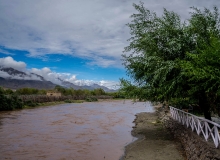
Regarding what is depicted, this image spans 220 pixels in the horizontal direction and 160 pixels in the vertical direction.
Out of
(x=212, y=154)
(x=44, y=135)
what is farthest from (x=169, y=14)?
(x=44, y=135)

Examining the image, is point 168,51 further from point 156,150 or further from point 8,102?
point 8,102

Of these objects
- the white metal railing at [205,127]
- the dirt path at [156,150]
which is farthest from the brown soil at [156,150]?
the white metal railing at [205,127]

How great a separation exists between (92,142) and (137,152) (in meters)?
5.02

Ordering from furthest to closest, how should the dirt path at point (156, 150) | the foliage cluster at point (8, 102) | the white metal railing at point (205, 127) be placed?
the foliage cluster at point (8, 102)
the dirt path at point (156, 150)
the white metal railing at point (205, 127)

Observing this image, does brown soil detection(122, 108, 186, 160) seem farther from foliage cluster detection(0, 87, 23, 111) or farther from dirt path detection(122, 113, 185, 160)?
foliage cluster detection(0, 87, 23, 111)

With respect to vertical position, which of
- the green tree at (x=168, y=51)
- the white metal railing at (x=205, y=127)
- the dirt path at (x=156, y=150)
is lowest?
the dirt path at (x=156, y=150)

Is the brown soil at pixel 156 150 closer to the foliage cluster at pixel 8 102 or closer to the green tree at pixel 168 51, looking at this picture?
the green tree at pixel 168 51

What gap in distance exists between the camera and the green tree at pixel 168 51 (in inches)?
518

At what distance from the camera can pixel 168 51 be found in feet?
46.6

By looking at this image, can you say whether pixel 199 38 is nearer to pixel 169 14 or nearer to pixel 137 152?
pixel 169 14

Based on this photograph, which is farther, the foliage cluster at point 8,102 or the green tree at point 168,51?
the foliage cluster at point 8,102

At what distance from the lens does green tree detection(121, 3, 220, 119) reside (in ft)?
43.1

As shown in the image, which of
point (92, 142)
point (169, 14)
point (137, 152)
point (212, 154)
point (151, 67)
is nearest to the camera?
point (212, 154)

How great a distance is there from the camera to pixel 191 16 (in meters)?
14.2
